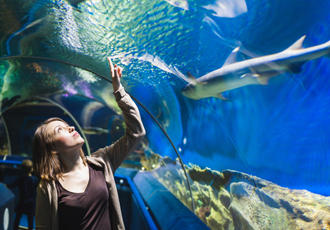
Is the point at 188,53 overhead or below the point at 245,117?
overhead

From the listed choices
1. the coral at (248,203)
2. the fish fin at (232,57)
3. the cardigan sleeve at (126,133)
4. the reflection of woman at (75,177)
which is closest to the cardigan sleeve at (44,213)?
the reflection of woman at (75,177)

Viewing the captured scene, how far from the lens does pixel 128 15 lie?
176 centimetres

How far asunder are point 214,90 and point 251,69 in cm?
41

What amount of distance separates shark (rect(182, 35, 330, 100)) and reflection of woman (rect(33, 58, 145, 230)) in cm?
75

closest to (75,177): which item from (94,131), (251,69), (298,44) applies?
(251,69)

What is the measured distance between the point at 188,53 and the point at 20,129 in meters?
6.09

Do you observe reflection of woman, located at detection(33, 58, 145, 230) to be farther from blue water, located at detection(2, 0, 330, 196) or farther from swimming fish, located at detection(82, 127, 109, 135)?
swimming fish, located at detection(82, 127, 109, 135)

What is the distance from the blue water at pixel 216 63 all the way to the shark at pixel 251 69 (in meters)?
0.03

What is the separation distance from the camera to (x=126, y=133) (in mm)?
1101

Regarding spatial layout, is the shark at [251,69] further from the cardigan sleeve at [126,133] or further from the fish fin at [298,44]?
the cardigan sleeve at [126,133]

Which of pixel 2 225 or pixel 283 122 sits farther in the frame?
pixel 2 225

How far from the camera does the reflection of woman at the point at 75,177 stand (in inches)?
35.6

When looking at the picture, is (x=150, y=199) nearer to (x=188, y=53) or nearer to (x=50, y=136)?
(x=188, y=53)

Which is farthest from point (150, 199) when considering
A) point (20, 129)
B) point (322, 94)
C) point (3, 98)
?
point (20, 129)
